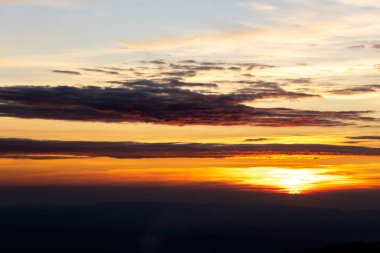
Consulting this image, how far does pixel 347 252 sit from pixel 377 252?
6.30m

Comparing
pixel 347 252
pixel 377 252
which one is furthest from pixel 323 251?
pixel 377 252

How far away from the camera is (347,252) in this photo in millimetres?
82125

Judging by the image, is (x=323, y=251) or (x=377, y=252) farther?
(x=323, y=251)

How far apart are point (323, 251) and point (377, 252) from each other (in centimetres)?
1105

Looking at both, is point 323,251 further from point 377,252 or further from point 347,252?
point 377,252

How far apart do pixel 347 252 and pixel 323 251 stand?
477 cm

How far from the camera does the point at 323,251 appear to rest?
86375mm

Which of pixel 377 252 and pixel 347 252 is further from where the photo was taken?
pixel 347 252

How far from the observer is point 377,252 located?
250ft
